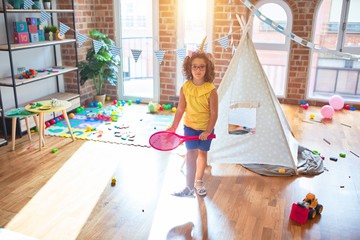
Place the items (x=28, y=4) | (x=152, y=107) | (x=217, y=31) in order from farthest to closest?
1. (x=152, y=107)
2. (x=217, y=31)
3. (x=28, y=4)

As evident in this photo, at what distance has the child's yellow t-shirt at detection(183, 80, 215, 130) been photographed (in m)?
2.57

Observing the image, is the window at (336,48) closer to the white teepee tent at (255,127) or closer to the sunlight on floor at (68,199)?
the white teepee tent at (255,127)

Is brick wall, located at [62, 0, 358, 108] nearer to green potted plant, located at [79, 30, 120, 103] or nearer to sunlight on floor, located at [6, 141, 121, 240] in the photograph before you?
green potted plant, located at [79, 30, 120, 103]

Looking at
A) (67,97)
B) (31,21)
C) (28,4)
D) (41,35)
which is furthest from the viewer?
(67,97)

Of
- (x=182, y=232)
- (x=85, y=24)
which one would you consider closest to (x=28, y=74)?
(x=85, y=24)

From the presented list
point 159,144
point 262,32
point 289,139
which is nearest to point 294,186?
point 289,139

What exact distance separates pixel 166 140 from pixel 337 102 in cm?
347

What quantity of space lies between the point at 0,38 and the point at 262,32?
11.6 ft

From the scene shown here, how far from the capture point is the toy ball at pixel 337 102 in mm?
5129

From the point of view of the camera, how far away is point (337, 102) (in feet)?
16.9

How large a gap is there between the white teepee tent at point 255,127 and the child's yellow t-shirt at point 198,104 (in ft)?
2.03

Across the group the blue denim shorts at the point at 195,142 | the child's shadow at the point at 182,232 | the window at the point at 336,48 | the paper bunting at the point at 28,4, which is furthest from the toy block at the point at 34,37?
the window at the point at 336,48

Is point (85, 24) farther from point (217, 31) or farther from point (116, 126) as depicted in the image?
point (217, 31)

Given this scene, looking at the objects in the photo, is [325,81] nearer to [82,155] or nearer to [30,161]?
[82,155]
